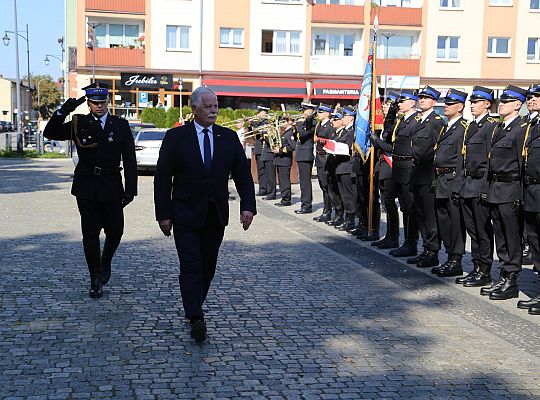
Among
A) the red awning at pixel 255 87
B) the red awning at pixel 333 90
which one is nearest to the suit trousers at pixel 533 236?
the red awning at pixel 255 87

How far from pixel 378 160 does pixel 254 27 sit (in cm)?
3666

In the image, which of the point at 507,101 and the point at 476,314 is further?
the point at 507,101

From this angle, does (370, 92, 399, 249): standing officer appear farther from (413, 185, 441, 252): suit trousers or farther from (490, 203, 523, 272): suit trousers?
(490, 203, 523, 272): suit trousers

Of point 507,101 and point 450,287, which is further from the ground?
point 507,101

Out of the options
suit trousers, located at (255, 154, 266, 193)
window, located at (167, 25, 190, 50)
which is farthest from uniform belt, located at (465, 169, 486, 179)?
window, located at (167, 25, 190, 50)

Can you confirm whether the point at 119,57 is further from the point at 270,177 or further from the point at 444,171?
the point at 444,171

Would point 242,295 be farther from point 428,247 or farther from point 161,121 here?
point 161,121

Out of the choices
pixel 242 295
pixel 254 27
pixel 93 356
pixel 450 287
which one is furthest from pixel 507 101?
pixel 254 27

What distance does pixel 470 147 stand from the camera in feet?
27.8

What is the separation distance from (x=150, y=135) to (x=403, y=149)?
54.9 ft

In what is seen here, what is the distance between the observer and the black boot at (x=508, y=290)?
8023mm

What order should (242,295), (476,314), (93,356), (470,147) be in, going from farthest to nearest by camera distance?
1. (470,147)
2. (242,295)
3. (476,314)
4. (93,356)

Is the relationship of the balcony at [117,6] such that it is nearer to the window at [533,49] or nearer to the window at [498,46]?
the window at [498,46]

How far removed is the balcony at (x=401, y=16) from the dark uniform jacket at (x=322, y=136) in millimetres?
35686
